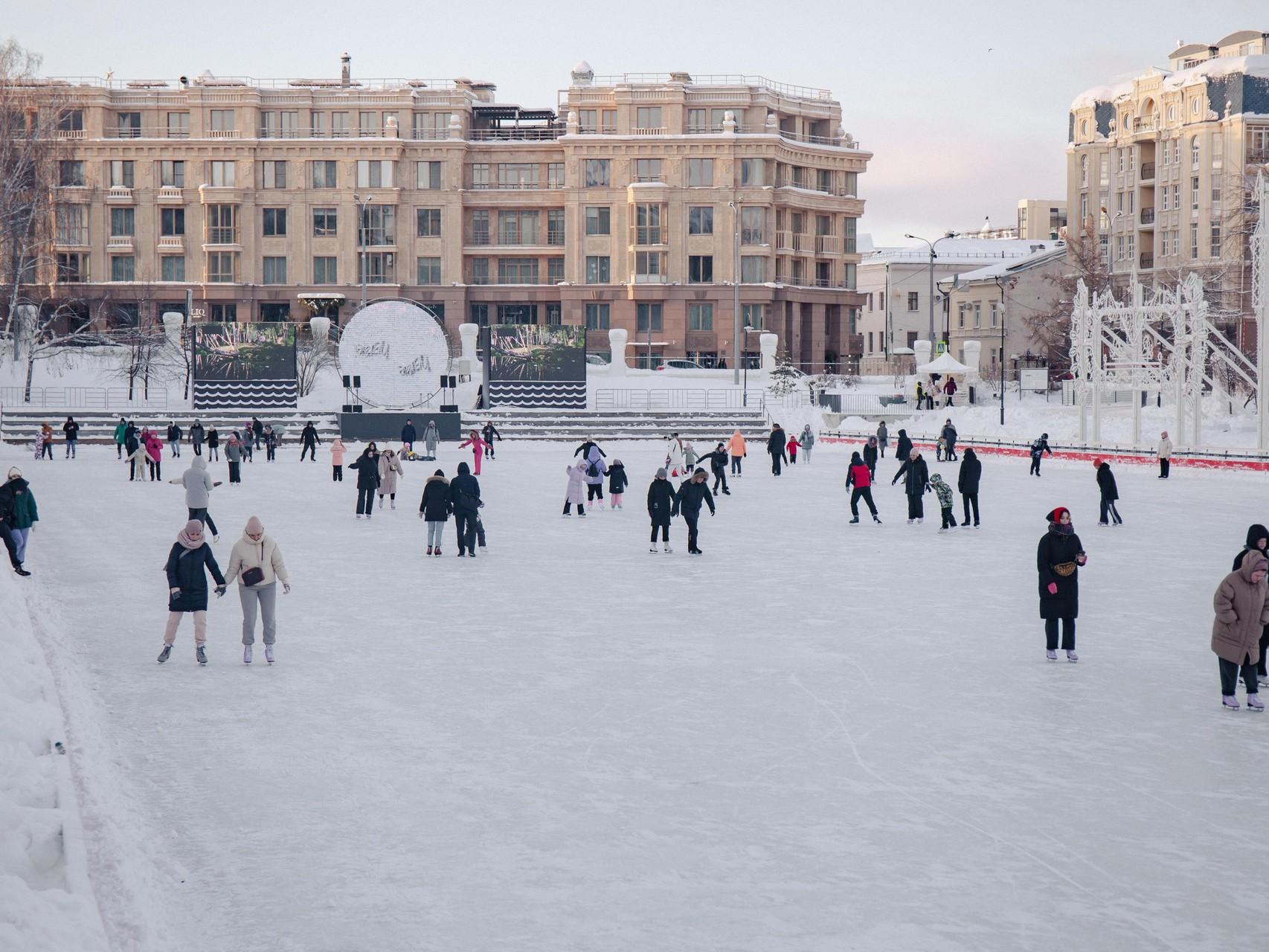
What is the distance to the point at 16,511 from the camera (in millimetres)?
17484

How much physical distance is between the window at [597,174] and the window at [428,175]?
8387mm

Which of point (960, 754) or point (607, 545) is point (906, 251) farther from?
point (960, 754)

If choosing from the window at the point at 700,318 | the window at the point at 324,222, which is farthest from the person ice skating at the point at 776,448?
the window at the point at 324,222

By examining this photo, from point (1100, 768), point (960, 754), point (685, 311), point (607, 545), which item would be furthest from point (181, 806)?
point (685, 311)

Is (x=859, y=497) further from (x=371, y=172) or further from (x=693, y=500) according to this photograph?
(x=371, y=172)

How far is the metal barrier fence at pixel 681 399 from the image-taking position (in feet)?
195

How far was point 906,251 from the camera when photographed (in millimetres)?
110688

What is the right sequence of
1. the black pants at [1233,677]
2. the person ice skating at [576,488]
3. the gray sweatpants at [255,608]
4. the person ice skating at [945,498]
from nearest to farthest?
the black pants at [1233,677]
the gray sweatpants at [255,608]
the person ice skating at [945,498]
the person ice skating at [576,488]

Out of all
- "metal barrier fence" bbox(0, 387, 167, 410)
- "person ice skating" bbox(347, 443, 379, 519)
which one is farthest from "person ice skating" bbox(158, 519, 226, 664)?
"metal barrier fence" bbox(0, 387, 167, 410)

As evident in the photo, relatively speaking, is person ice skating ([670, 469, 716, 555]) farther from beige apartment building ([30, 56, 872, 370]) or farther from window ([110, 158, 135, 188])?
window ([110, 158, 135, 188])

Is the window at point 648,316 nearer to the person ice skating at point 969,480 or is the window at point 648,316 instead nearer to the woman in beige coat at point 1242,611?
the person ice skating at point 969,480

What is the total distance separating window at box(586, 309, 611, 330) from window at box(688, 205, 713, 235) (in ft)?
20.9

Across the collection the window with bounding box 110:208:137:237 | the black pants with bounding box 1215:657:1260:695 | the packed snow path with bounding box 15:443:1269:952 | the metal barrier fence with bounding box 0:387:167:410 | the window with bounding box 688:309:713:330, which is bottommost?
the packed snow path with bounding box 15:443:1269:952

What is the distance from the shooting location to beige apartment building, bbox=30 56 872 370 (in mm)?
77375
